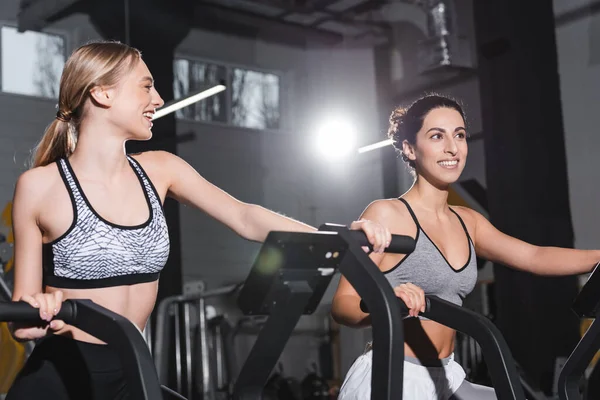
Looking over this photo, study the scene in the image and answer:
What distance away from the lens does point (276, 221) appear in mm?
1896

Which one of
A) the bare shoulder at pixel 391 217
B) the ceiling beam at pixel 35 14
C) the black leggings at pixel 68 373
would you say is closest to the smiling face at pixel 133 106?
the black leggings at pixel 68 373

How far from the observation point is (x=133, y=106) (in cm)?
185

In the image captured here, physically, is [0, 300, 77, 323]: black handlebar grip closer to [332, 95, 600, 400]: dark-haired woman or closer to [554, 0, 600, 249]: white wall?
[332, 95, 600, 400]: dark-haired woman

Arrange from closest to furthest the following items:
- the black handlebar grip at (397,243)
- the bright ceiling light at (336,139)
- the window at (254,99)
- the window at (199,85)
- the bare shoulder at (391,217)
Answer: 1. the black handlebar grip at (397,243)
2. the bare shoulder at (391,217)
3. the window at (199,85)
4. the window at (254,99)
5. the bright ceiling light at (336,139)

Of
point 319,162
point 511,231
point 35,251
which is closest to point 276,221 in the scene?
point 35,251

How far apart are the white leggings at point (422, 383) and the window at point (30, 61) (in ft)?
12.2

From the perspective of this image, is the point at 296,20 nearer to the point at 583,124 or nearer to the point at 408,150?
the point at 583,124

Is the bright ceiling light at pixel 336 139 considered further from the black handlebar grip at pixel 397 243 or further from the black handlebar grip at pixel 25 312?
the black handlebar grip at pixel 25 312

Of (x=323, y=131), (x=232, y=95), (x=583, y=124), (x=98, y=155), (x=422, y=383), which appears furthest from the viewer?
(x=323, y=131)

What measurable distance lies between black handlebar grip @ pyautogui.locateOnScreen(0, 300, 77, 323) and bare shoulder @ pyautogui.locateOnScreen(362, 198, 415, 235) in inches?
40.1

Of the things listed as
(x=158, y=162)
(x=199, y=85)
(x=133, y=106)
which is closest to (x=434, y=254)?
(x=158, y=162)

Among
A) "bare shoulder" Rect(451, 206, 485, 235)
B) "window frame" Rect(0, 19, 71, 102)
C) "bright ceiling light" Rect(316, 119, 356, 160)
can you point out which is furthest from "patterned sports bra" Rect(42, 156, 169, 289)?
"bright ceiling light" Rect(316, 119, 356, 160)

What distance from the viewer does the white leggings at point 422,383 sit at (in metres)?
2.13

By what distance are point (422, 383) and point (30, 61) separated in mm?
3921
